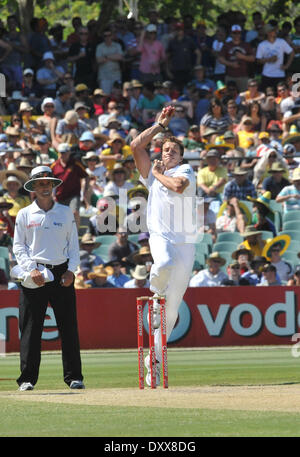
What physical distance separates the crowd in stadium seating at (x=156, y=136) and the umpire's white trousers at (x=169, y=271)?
730cm

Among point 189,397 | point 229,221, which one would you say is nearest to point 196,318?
point 229,221

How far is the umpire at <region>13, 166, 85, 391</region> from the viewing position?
1112cm

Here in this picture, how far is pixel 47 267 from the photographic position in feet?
36.5

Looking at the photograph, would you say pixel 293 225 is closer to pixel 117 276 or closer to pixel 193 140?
pixel 117 276

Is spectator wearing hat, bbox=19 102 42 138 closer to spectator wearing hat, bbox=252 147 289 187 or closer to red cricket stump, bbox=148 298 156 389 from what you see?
spectator wearing hat, bbox=252 147 289 187

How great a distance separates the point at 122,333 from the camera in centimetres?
1791

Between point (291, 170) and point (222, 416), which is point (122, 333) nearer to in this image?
point (291, 170)

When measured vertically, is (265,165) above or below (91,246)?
above

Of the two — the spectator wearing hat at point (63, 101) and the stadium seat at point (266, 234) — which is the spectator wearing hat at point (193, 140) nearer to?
the spectator wearing hat at point (63, 101)

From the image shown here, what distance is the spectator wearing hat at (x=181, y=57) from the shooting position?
25703mm

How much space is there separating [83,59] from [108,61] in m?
0.61

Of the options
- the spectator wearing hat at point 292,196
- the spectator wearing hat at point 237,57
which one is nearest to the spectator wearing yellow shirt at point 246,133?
the spectator wearing hat at point 292,196
